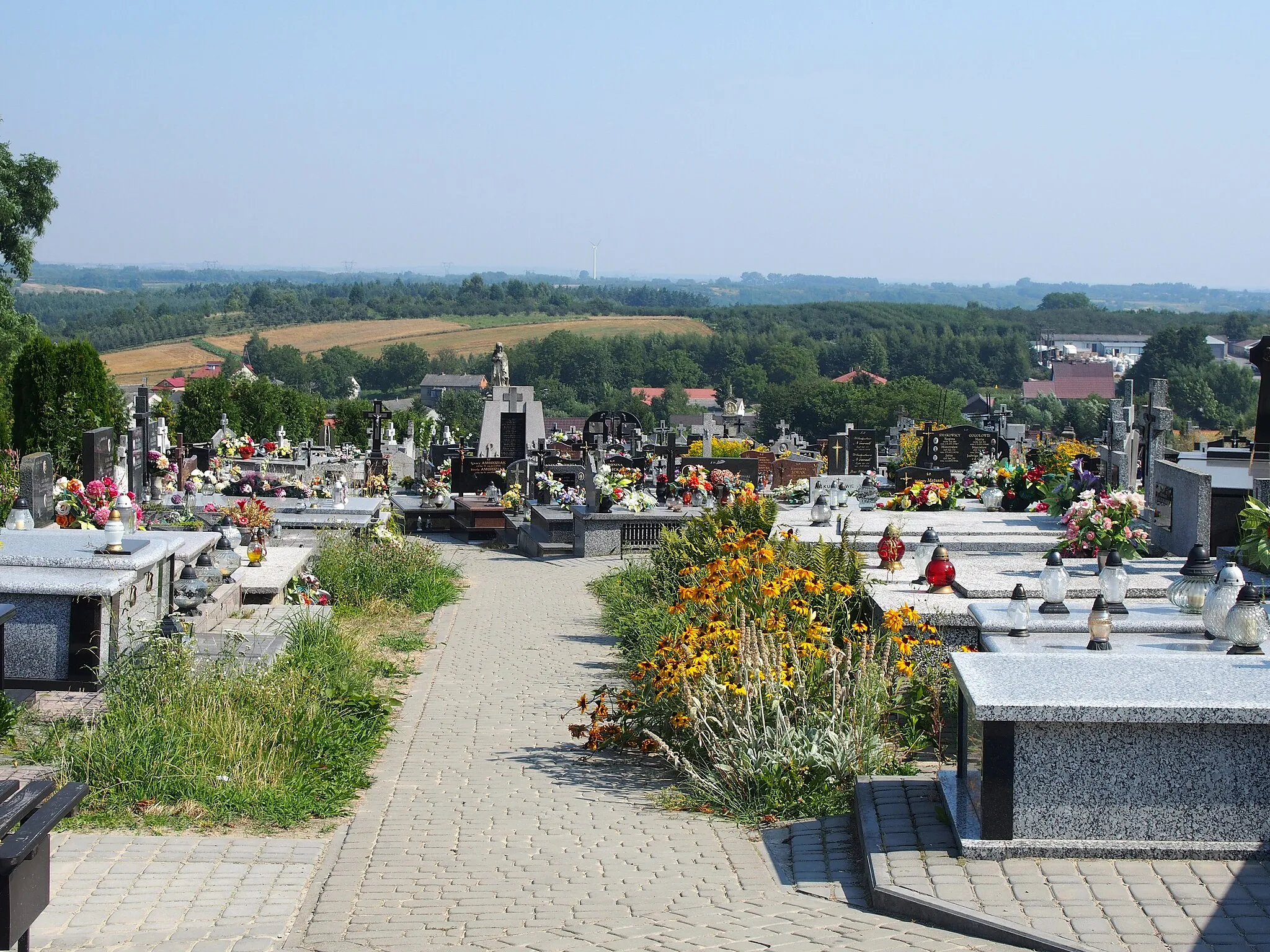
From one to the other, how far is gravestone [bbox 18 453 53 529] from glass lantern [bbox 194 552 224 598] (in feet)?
6.03

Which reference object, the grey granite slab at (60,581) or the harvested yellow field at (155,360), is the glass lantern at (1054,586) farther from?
the harvested yellow field at (155,360)

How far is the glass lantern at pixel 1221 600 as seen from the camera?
7113 mm

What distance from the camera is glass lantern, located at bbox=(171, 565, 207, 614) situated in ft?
33.8

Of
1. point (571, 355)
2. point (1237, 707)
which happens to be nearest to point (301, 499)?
point (1237, 707)

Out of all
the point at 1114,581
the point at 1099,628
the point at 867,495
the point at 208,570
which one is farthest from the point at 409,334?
the point at 1099,628

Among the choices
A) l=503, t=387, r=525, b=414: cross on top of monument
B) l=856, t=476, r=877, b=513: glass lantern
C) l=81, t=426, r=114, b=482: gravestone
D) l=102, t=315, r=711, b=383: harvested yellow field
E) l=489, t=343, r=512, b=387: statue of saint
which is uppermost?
l=102, t=315, r=711, b=383: harvested yellow field

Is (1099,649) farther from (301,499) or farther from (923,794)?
(301,499)

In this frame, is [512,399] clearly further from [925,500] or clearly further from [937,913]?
[937,913]

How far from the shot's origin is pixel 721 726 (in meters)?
7.46

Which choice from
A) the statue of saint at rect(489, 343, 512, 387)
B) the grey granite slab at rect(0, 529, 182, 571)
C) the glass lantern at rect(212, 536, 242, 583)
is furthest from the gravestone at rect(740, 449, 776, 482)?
the grey granite slab at rect(0, 529, 182, 571)

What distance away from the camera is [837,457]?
31.0 m

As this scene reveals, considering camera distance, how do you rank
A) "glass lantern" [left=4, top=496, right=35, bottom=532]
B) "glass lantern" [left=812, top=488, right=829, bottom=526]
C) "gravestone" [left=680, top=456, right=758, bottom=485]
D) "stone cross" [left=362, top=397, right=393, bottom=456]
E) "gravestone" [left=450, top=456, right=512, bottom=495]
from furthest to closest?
"stone cross" [left=362, top=397, right=393, bottom=456]
"gravestone" [left=680, top=456, right=758, bottom=485]
"gravestone" [left=450, top=456, right=512, bottom=495]
"glass lantern" [left=812, top=488, right=829, bottom=526]
"glass lantern" [left=4, top=496, right=35, bottom=532]

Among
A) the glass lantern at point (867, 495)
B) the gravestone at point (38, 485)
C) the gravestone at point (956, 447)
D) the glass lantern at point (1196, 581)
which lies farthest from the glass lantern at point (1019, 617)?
the gravestone at point (956, 447)

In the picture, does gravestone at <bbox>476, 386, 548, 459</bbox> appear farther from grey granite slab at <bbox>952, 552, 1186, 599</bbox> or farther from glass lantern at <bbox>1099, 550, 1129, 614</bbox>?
glass lantern at <bbox>1099, 550, 1129, 614</bbox>
